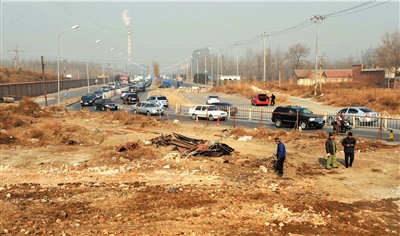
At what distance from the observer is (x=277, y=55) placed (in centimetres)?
15375

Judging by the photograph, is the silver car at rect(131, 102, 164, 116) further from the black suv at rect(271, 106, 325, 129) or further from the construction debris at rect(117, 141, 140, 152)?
the construction debris at rect(117, 141, 140, 152)

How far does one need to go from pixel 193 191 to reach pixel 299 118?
15763 millimetres

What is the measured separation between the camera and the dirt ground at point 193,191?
8.48m

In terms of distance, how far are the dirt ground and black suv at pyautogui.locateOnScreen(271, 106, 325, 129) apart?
498 centimetres

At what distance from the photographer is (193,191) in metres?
11.2

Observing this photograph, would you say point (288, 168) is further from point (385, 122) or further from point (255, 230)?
point (385, 122)

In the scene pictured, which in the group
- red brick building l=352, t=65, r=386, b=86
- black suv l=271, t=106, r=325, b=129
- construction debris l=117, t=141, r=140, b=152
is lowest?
→ construction debris l=117, t=141, r=140, b=152

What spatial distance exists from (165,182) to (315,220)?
17.5ft

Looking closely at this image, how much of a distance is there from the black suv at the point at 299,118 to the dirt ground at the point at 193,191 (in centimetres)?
498

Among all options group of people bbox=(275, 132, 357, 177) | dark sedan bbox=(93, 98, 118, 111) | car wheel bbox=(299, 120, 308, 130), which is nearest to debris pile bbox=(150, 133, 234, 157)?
group of people bbox=(275, 132, 357, 177)

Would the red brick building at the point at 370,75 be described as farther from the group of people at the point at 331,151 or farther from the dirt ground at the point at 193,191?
the group of people at the point at 331,151

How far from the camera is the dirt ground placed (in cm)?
848

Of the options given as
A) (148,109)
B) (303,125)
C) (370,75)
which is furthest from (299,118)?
(370,75)

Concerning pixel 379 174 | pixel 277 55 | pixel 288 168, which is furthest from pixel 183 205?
pixel 277 55
